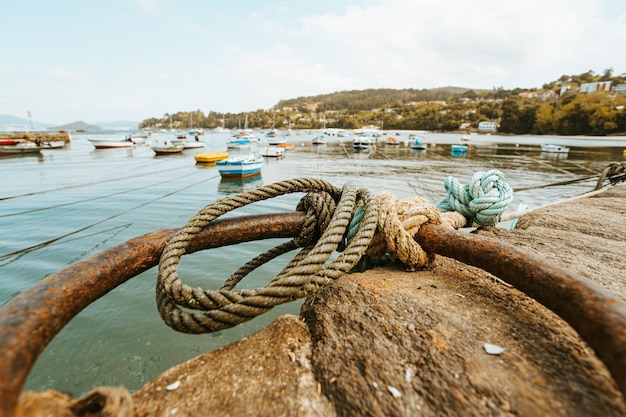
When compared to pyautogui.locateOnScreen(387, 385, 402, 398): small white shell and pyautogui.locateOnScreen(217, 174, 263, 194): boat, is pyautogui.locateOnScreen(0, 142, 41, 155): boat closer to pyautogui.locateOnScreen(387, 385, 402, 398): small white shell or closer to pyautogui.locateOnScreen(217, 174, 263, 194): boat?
pyautogui.locateOnScreen(217, 174, 263, 194): boat

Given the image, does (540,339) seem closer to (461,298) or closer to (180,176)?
(461,298)

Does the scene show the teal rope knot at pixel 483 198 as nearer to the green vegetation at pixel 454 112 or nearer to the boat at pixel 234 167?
the boat at pixel 234 167

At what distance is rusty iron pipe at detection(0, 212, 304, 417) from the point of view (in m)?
0.82

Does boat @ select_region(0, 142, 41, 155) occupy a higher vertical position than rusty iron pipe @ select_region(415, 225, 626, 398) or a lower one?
lower

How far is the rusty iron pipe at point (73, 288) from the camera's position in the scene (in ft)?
2.68

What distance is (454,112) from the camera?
124750 millimetres

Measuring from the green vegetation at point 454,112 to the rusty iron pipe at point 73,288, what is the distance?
361ft

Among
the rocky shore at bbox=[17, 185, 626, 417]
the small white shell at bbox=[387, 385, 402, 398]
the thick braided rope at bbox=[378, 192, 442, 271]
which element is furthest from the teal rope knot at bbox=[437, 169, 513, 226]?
the small white shell at bbox=[387, 385, 402, 398]

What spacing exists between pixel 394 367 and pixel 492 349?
423mm

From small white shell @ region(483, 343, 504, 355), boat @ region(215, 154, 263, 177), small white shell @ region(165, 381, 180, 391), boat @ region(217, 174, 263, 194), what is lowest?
boat @ region(217, 174, 263, 194)

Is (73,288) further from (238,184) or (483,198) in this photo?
(238,184)

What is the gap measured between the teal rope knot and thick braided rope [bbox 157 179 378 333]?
1447 millimetres

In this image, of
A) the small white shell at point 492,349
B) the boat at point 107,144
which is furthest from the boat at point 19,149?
the small white shell at point 492,349

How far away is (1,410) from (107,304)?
4621 millimetres
